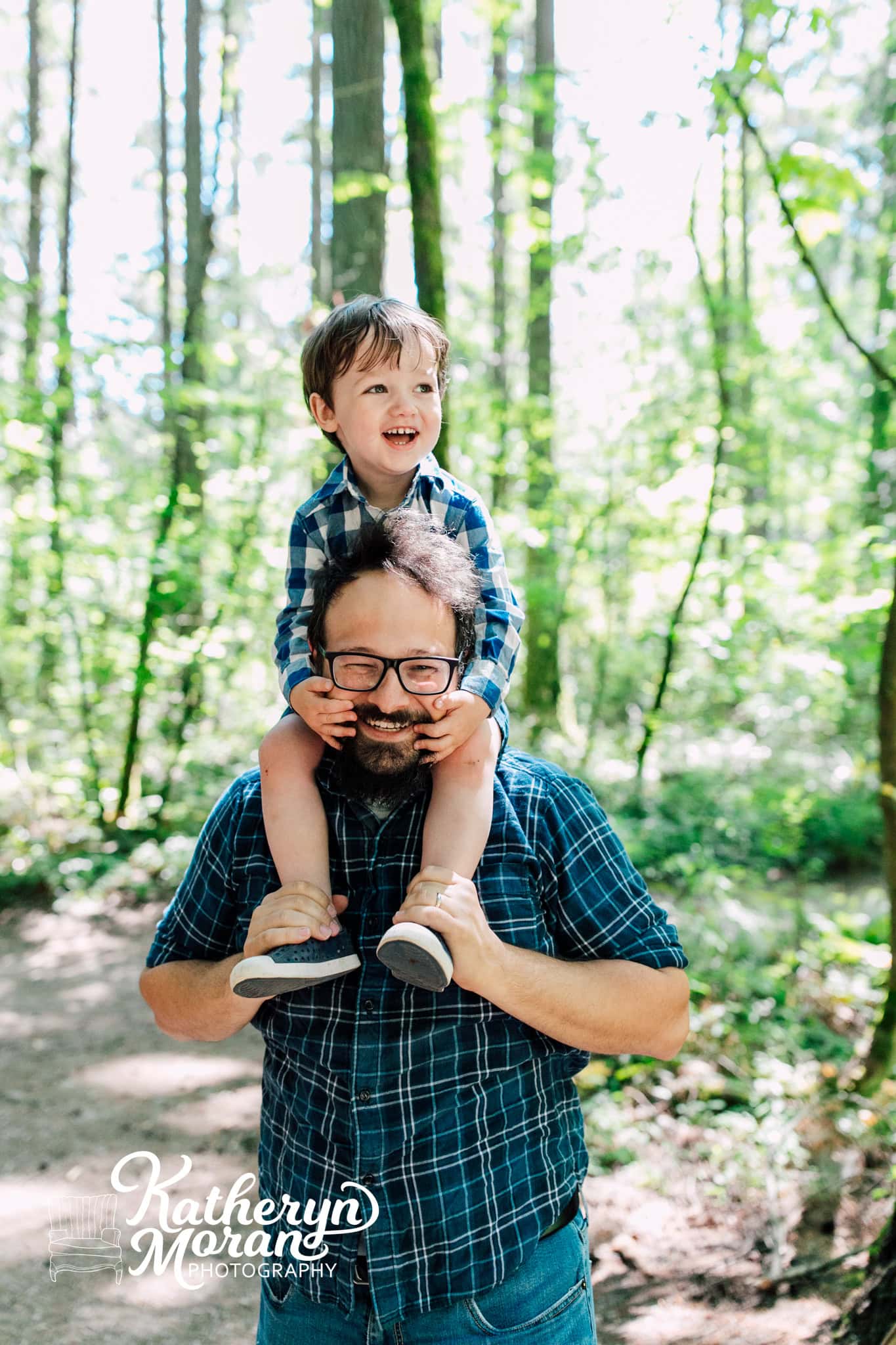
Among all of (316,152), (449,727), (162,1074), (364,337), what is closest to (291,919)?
(449,727)

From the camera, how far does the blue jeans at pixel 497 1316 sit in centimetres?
145

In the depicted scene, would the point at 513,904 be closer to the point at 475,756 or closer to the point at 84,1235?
the point at 475,756

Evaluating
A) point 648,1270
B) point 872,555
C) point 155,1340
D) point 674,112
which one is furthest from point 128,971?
point 674,112

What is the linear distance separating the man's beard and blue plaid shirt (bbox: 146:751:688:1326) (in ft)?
0.09

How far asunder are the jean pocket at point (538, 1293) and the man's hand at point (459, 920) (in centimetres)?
43

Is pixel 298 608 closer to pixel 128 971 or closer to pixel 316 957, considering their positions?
pixel 316 957

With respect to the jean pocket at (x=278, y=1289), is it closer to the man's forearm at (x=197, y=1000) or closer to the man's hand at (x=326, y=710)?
the man's forearm at (x=197, y=1000)

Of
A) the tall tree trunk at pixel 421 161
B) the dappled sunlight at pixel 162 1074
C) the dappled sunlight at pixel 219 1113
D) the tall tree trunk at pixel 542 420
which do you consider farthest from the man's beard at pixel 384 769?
the tall tree trunk at pixel 542 420

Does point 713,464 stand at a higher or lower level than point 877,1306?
higher

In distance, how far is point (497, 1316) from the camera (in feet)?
4.79

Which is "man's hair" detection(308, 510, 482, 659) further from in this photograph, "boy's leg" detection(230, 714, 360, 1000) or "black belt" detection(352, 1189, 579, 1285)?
"black belt" detection(352, 1189, 579, 1285)

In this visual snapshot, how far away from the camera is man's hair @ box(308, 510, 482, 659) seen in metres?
1.75

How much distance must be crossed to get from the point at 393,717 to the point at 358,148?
417cm

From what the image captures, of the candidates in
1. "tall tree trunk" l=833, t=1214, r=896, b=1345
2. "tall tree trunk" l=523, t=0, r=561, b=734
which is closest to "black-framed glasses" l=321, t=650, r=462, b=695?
"tall tree trunk" l=833, t=1214, r=896, b=1345
